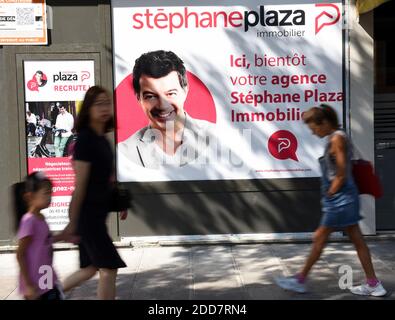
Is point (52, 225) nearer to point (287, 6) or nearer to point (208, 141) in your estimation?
point (208, 141)

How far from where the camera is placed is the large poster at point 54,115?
7535mm

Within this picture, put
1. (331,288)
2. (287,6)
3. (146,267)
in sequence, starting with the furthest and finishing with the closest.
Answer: (287,6)
(146,267)
(331,288)

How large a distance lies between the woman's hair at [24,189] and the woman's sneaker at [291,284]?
271 cm

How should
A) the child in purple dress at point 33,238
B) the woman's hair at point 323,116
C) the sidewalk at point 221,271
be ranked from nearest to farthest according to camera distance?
the child in purple dress at point 33,238
the woman's hair at point 323,116
the sidewalk at point 221,271

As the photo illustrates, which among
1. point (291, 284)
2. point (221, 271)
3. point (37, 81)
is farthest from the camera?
point (37, 81)

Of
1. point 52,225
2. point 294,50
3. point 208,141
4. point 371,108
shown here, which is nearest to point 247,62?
point 294,50

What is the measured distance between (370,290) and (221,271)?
174 cm

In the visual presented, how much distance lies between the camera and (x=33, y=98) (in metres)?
7.55

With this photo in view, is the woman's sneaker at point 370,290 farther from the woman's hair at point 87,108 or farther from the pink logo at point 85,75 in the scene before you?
the pink logo at point 85,75

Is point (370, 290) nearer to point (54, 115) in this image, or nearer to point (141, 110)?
point (141, 110)

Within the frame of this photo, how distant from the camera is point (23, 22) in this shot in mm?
7426

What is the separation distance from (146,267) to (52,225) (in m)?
1.73

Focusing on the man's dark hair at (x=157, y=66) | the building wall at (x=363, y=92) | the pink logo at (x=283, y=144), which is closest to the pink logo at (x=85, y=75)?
the man's dark hair at (x=157, y=66)

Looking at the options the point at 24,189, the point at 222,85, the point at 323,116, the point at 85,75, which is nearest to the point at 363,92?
the point at 222,85
